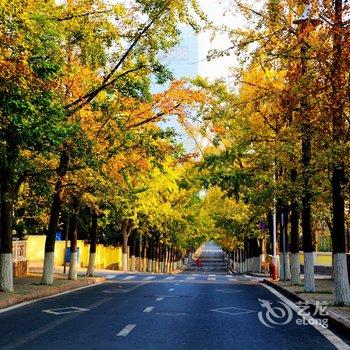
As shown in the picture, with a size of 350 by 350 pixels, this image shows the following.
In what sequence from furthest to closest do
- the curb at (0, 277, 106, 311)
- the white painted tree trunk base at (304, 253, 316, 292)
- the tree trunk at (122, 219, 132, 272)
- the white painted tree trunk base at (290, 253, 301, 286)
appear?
the tree trunk at (122, 219, 132, 272), the white painted tree trunk base at (290, 253, 301, 286), the white painted tree trunk base at (304, 253, 316, 292), the curb at (0, 277, 106, 311)

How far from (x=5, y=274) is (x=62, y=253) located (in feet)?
118

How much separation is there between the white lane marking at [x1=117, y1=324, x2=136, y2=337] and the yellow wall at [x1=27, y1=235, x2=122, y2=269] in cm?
3977

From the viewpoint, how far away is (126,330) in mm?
11578

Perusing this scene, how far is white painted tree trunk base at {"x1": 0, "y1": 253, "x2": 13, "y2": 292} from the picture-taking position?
1984cm

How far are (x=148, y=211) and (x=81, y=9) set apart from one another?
27577 mm

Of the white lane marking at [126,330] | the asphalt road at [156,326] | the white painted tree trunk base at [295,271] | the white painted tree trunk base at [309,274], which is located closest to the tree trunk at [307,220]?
the white painted tree trunk base at [309,274]

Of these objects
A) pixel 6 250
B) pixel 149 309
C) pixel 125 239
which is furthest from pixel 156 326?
pixel 125 239

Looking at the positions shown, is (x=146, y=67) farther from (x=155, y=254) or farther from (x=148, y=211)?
(x=155, y=254)

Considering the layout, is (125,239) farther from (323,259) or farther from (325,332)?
(325,332)

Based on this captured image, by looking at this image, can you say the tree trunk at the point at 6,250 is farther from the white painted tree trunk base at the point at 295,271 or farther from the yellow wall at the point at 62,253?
the yellow wall at the point at 62,253

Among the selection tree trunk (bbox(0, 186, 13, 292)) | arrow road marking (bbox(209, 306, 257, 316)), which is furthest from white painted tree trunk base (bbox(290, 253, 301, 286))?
tree trunk (bbox(0, 186, 13, 292))

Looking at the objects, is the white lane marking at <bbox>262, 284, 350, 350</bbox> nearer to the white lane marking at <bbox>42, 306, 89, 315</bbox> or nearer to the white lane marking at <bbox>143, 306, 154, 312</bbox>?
the white lane marking at <bbox>143, 306, 154, 312</bbox>

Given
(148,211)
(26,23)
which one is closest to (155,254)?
A: (148,211)

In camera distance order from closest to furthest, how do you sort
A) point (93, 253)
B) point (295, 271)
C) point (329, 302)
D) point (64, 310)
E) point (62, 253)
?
point (64, 310) < point (329, 302) < point (295, 271) < point (93, 253) < point (62, 253)
